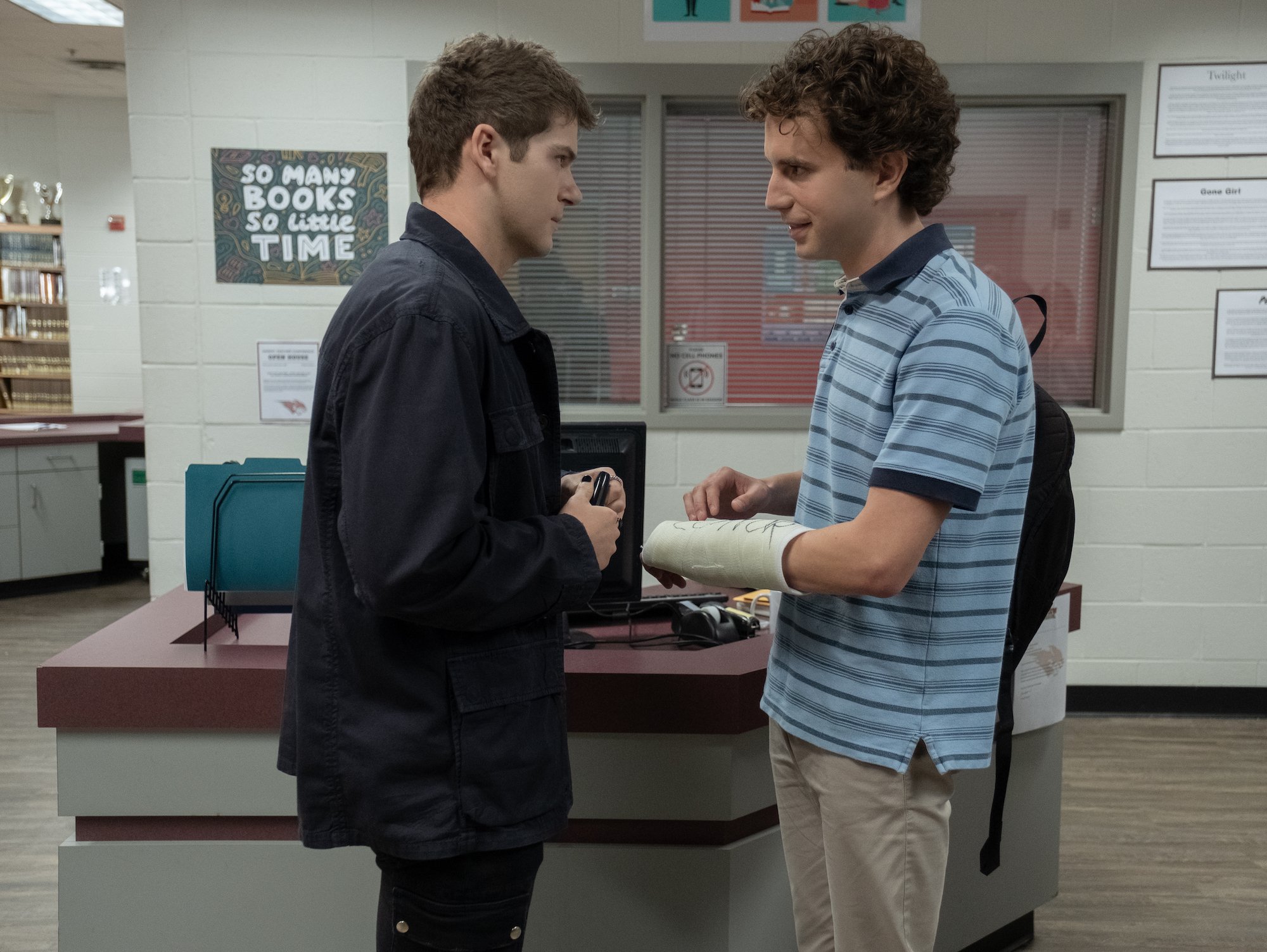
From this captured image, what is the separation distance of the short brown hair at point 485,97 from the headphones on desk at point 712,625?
996 millimetres

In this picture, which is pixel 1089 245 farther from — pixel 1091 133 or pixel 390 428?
pixel 390 428

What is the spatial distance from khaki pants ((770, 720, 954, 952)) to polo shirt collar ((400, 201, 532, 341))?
1.98 ft

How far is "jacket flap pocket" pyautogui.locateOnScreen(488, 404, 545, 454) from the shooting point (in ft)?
3.60

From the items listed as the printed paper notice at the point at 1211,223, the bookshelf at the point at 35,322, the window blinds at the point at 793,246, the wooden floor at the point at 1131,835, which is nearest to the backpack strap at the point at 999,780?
the wooden floor at the point at 1131,835

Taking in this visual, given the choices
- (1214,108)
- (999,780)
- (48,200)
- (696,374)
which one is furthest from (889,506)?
(48,200)

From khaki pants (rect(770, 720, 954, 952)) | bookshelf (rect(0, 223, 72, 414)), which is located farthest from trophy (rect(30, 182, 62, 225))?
khaki pants (rect(770, 720, 954, 952))

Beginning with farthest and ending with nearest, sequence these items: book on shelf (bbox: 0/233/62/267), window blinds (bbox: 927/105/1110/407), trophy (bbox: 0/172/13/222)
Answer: book on shelf (bbox: 0/233/62/267)
trophy (bbox: 0/172/13/222)
window blinds (bbox: 927/105/1110/407)

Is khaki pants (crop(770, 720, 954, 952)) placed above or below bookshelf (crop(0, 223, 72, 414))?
below

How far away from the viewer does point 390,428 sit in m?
1.00

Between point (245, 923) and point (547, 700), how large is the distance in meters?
0.93

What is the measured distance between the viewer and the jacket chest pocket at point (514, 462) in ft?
3.61

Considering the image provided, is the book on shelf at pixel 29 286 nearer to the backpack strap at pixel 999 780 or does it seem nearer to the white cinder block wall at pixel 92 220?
the white cinder block wall at pixel 92 220

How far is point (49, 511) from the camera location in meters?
5.66

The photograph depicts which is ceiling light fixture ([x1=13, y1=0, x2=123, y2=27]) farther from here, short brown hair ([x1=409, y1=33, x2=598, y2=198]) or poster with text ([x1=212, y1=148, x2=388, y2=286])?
short brown hair ([x1=409, y1=33, x2=598, y2=198])
